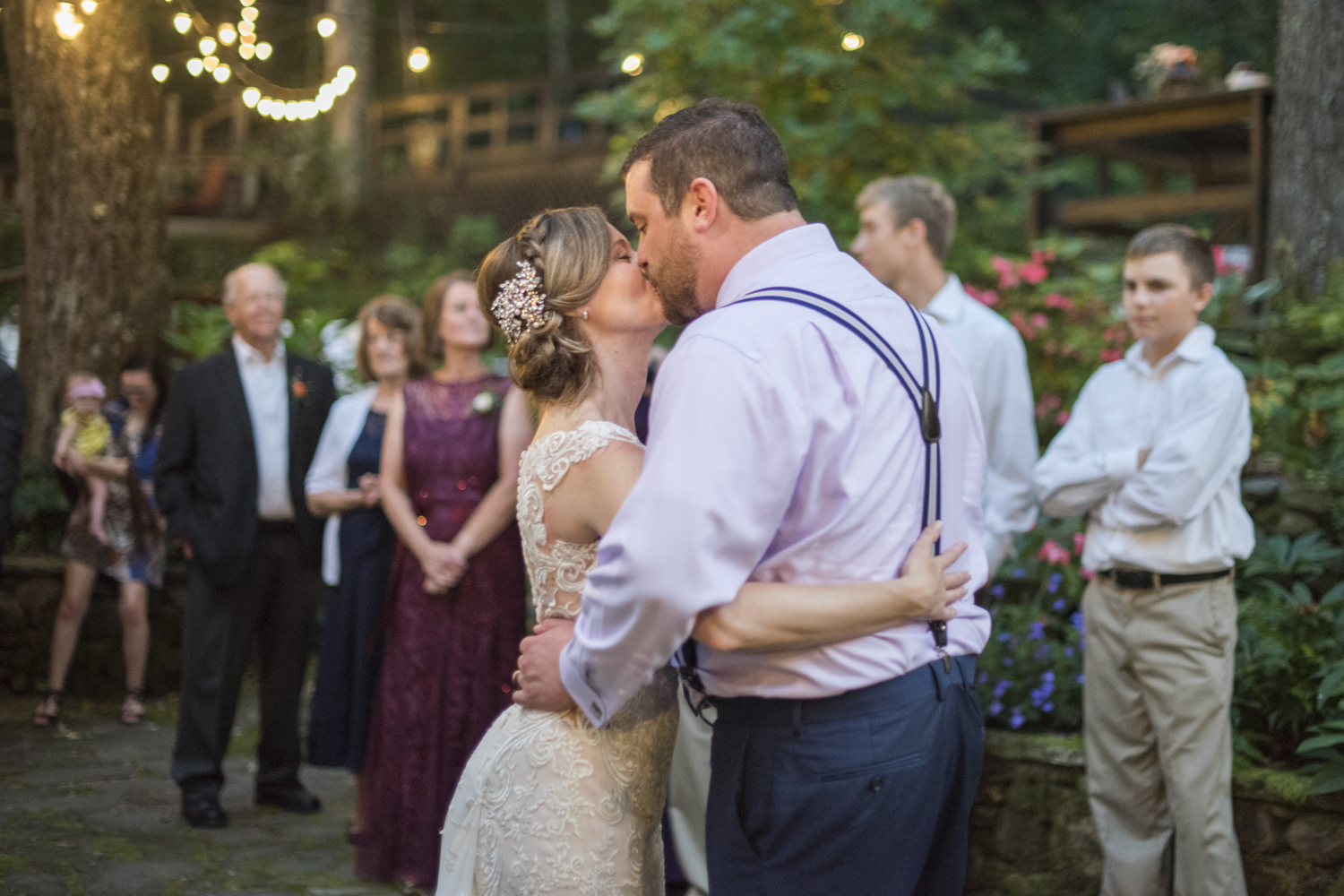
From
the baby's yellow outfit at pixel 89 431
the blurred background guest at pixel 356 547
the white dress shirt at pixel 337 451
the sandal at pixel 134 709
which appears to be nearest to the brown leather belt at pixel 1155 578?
the blurred background guest at pixel 356 547

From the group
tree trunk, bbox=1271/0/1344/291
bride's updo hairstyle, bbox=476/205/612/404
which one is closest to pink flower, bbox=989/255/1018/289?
tree trunk, bbox=1271/0/1344/291

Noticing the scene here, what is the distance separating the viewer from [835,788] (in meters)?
1.85

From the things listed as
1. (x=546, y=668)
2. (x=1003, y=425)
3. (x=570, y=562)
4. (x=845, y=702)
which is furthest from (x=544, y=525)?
(x=1003, y=425)

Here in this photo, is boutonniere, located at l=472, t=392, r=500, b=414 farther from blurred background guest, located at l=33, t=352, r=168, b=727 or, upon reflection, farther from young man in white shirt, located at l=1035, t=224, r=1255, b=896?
blurred background guest, located at l=33, t=352, r=168, b=727

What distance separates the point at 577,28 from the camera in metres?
24.0

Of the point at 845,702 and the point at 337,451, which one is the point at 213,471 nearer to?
the point at 337,451

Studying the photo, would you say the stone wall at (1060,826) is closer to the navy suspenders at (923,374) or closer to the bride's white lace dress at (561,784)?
the bride's white lace dress at (561,784)

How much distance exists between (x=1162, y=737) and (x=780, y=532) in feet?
7.38

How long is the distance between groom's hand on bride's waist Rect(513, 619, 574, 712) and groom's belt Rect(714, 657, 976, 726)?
393 mm

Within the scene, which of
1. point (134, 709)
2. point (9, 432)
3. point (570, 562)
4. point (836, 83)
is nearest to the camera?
point (570, 562)

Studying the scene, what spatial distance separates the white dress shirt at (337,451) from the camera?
5211mm

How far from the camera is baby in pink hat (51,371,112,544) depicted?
674cm

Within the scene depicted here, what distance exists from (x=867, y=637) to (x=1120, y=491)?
2050mm

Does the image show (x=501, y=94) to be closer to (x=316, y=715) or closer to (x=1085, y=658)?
(x=316, y=715)
